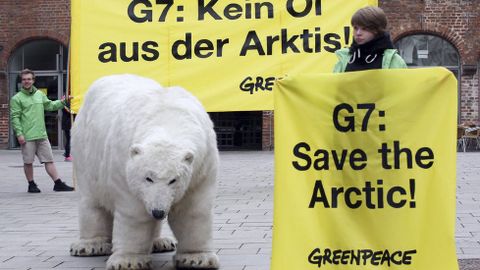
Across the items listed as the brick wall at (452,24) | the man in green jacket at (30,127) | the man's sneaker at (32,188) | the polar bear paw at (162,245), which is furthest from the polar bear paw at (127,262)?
the brick wall at (452,24)

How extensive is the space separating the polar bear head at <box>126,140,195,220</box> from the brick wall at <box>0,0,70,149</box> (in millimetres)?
22159

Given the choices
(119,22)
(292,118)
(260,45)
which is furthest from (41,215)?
(292,118)

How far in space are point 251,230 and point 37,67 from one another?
20724 mm

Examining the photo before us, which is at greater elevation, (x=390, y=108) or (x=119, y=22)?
(x=119, y=22)

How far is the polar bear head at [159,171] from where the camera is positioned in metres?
5.15

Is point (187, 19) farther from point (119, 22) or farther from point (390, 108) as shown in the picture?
point (390, 108)

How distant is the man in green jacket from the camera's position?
42.1ft

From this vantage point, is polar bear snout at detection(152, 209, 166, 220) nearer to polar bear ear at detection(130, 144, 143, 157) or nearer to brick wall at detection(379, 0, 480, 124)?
polar bear ear at detection(130, 144, 143, 157)

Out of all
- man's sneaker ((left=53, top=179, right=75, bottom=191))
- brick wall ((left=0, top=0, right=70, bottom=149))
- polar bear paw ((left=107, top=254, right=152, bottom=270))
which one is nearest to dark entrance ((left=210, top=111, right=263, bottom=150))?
brick wall ((left=0, top=0, right=70, bottom=149))

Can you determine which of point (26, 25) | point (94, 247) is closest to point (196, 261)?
point (94, 247)

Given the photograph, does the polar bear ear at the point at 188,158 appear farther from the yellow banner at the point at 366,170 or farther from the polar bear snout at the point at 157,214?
the yellow banner at the point at 366,170

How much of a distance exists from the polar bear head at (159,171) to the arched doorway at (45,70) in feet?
74.2

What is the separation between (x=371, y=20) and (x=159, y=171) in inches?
64.9

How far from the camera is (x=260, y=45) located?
36.4 feet
